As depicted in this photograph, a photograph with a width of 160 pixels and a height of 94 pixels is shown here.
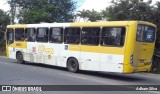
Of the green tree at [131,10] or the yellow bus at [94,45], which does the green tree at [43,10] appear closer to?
the yellow bus at [94,45]

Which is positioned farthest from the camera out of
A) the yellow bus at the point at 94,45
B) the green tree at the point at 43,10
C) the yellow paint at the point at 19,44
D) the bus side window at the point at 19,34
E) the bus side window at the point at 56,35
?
the green tree at the point at 43,10

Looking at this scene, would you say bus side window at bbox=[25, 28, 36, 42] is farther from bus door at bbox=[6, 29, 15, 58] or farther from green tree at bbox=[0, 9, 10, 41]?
green tree at bbox=[0, 9, 10, 41]

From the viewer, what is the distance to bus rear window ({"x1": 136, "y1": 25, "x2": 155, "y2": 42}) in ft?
48.8

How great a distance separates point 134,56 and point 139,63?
603 millimetres

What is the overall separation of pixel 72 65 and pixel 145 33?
4.46 m

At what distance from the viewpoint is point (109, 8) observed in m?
22.1

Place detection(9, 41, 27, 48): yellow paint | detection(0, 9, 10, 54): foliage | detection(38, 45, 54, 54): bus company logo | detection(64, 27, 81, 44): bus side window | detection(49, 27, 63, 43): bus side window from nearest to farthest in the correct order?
detection(64, 27, 81, 44): bus side window < detection(49, 27, 63, 43): bus side window < detection(38, 45, 54, 54): bus company logo < detection(9, 41, 27, 48): yellow paint < detection(0, 9, 10, 54): foliage

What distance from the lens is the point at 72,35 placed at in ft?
57.5

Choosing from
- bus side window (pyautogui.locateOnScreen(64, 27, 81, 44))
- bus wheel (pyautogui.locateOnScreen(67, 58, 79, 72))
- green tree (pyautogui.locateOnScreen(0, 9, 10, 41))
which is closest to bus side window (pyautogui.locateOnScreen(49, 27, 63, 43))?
bus side window (pyautogui.locateOnScreen(64, 27, 81, 44))

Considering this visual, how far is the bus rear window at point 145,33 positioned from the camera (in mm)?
14883

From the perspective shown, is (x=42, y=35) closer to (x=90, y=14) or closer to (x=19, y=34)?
(x=19, y=34)

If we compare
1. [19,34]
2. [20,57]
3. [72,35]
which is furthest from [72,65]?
[19,34]

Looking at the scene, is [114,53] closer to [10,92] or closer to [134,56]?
[134,56]

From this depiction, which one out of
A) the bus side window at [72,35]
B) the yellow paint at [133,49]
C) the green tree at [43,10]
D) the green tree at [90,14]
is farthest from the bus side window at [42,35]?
the green tree at [90,14]
